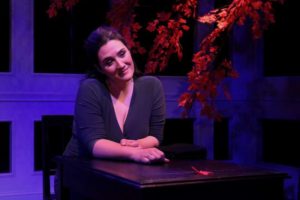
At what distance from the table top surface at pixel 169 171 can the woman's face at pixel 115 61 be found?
1.33ft

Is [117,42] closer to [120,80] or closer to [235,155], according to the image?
[120,80]

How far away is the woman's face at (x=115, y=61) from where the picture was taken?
6.75 ft

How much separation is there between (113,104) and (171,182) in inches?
30.6

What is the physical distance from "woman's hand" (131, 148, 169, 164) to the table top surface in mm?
19

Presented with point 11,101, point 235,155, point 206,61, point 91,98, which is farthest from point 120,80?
point 235,155

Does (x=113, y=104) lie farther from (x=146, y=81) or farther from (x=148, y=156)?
(x=148, y=156)

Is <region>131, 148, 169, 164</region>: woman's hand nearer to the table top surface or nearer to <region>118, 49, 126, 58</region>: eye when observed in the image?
the table top surface

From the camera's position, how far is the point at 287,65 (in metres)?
4.11

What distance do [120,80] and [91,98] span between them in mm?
162

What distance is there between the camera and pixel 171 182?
1377 mm

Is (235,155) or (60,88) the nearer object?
(60,88)

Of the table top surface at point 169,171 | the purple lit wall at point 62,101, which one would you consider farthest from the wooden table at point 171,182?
the purple lit wall at point 62,101

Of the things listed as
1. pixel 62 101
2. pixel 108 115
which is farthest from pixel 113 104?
pixel 62 101

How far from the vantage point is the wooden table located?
1369mm
